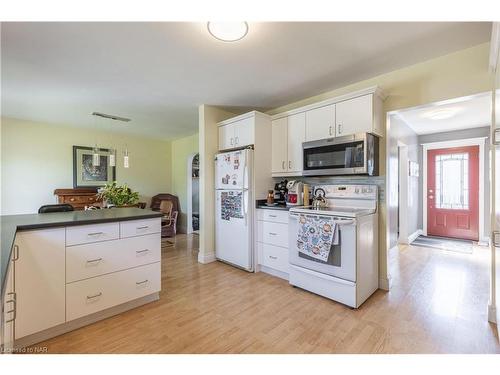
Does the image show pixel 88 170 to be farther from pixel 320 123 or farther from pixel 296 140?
pixel 320 123

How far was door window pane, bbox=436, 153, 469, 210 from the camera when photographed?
4770 mm

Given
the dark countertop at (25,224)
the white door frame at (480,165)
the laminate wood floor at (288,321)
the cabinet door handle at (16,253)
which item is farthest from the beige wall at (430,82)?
the white door frame at (480,165)

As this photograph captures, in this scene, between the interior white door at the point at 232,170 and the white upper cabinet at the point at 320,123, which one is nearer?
the white upper cabinet at the point at 320,123

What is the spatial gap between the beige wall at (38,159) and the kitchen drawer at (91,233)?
3.74m

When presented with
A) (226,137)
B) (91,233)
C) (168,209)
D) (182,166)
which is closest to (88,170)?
(168,209)

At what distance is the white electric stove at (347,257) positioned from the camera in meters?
2.12

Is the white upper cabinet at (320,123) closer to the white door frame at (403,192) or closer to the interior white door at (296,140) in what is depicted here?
the interior white door at (296,140)

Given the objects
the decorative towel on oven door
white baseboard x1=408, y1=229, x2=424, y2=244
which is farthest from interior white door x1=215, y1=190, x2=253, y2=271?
white baseboard x1=408, y1=229, x2=424, y2=244

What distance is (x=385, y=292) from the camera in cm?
247

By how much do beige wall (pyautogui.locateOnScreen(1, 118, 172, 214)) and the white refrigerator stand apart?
320cm

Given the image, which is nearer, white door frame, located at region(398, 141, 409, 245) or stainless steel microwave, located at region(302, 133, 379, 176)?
stainless steel microwave, located at region(302, 133, 379, 176)

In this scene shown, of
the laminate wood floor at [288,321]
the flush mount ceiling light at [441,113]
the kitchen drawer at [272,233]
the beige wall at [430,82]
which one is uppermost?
the flush mount ceiling light at [441,113]

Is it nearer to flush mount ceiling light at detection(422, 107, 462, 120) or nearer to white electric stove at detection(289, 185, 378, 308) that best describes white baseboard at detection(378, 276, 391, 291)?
white electric stove at detection(289, 185, 378, 308)
